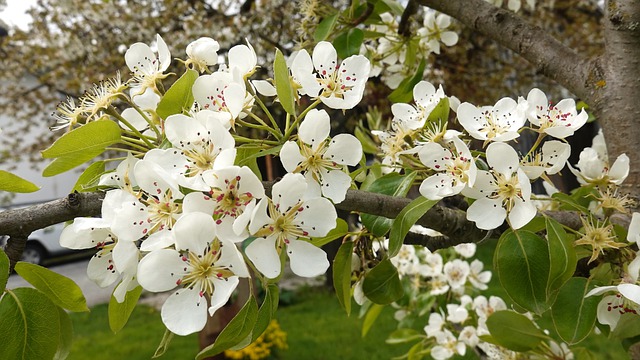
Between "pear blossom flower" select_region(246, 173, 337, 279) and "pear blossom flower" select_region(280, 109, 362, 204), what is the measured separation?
3cm

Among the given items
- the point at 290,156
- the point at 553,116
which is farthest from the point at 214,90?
the point at 553,116

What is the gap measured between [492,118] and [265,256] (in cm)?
47

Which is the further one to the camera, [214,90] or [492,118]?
[492,118]

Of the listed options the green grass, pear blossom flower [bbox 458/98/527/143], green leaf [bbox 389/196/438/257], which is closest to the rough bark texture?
pear blossom flower [bbox 458/98/527/143]

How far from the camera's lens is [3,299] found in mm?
799

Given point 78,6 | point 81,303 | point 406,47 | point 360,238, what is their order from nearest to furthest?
point 81,303
point 360,238
point 406,47
point 78,6

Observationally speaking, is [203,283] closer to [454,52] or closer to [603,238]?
[603,238]

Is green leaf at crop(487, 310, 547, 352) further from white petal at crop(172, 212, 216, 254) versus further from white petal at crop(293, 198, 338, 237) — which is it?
white petal at crop(172, 212, 216, 254)

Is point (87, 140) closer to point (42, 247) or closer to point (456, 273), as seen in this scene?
point (456, 273)

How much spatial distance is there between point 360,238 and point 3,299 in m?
0.61

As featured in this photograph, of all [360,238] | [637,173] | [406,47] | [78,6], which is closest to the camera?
[360,238]

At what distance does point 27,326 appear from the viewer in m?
0.79

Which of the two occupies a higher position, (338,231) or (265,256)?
(265,256)

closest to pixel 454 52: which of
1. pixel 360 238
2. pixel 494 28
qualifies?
pixel 494 28
